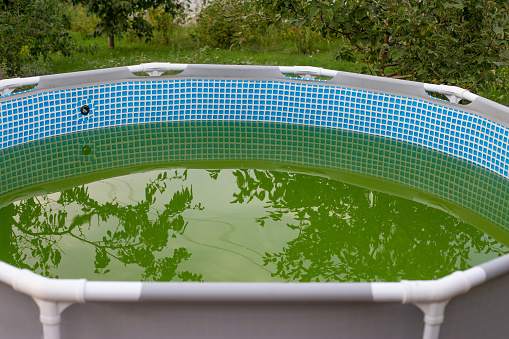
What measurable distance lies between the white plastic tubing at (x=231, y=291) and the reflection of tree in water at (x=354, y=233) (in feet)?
4.70

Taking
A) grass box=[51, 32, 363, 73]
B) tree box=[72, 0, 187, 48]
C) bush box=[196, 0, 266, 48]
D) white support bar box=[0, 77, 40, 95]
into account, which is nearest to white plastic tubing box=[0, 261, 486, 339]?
white support bar box=[0, 77, 40, 95]

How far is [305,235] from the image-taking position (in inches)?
145

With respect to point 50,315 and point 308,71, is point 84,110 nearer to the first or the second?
point 308,71

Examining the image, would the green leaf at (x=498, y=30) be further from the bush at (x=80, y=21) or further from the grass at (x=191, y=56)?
the bush at (x=80, y=21)

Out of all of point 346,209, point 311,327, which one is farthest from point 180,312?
point 346,209

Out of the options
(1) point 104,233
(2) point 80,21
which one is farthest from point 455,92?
(2) point 80,21

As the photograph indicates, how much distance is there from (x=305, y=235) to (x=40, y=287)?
2.10m

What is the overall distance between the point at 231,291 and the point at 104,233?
2.04 metres

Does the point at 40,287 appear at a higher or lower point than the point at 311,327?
higher

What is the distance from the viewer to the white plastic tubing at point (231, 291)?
175cm

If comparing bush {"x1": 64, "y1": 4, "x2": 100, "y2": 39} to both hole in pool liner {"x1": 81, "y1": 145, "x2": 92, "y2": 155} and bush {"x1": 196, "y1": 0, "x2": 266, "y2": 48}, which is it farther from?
hole in pool liner {"x1": 81, "y1": 145, "x2": 92, "y2": 155}

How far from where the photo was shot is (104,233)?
12.0ft

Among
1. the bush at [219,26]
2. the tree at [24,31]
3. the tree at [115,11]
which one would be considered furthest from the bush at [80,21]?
the tree at [24,31]

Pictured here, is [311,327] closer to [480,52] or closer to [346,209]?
[346,209]
